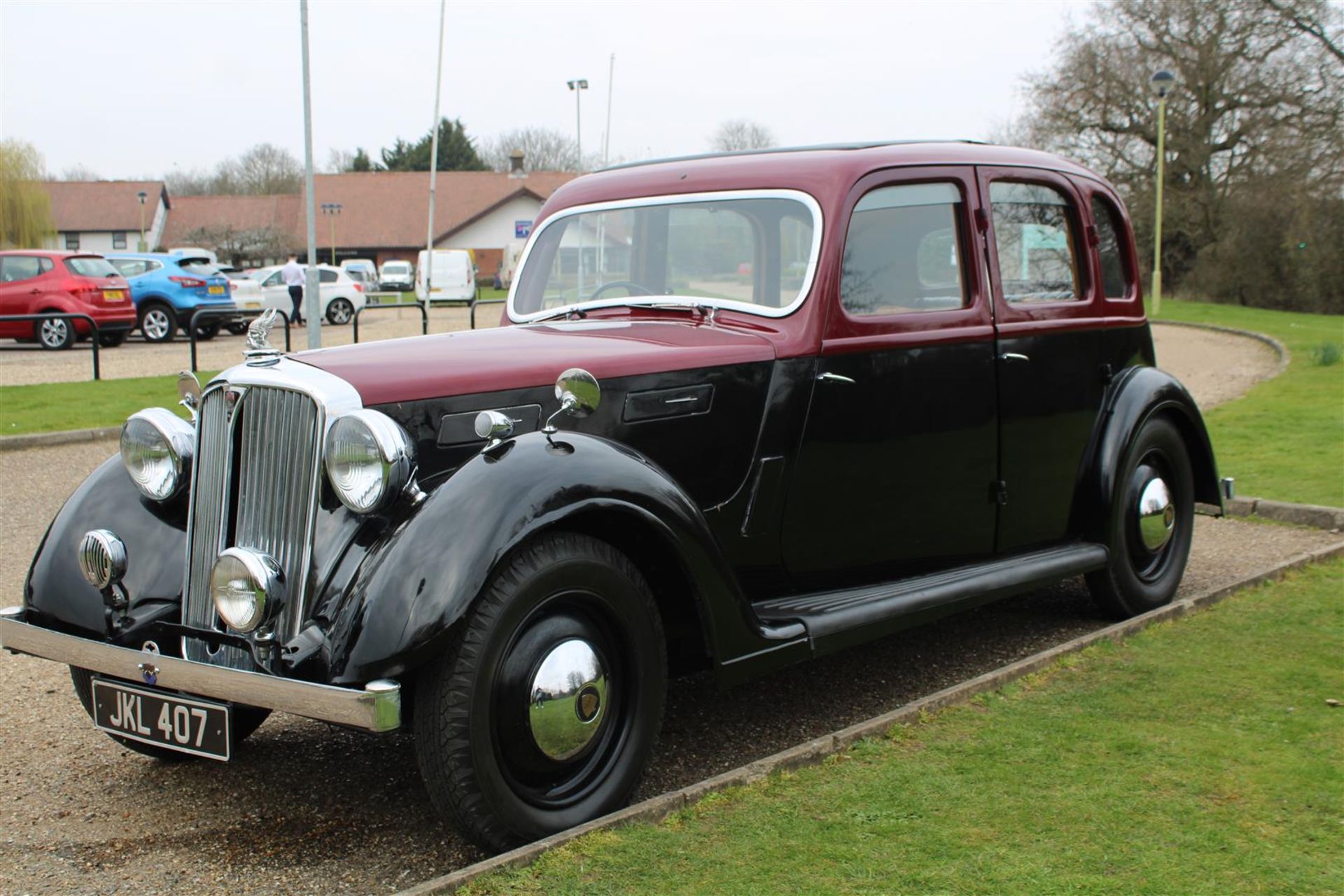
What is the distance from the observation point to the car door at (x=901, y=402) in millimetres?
4395

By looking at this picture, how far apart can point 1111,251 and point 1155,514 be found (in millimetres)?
1226

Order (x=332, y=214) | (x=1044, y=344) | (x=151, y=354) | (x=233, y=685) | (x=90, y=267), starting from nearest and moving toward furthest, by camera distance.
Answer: (x=233, y=685) < (x=1044, y=344) < (x=151, y=354) < (x=90, y=267) < (x=332, y=214)

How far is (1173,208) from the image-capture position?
120ft

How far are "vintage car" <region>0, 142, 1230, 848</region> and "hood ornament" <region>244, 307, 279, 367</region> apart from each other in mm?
Answer: 30

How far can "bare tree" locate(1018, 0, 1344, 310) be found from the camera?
3134 centimetres

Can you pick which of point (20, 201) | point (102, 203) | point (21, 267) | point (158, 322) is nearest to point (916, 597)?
point (21, 267)

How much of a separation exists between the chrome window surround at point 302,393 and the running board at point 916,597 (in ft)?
4.87

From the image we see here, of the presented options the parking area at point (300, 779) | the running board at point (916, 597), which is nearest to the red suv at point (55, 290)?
the parking area at point (300, 779)

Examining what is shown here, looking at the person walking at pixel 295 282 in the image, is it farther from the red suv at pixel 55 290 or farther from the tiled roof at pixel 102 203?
the tiled roof at pixel 102 203

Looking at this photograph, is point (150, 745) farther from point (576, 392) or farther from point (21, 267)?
point (21, 267)

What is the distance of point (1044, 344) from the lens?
518cm

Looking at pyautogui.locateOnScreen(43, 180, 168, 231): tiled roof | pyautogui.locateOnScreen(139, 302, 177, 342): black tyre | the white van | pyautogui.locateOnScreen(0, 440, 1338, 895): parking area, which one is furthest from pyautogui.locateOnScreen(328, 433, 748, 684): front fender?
pyautogui.locateOnScreen(43, 180, 168, 231): tiled roof

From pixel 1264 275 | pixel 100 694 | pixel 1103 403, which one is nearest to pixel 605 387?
pixel 100 694

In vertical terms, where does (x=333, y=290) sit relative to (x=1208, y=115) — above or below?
below
